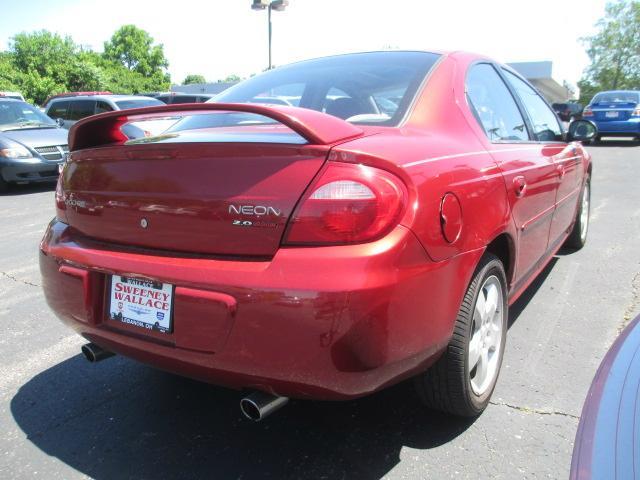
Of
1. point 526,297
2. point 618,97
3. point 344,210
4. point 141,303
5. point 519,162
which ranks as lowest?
point 526,297

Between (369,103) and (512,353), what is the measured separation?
5.22 feet

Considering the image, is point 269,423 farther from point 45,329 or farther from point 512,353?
point 45,329

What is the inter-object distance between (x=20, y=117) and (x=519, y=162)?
10217 millimetres

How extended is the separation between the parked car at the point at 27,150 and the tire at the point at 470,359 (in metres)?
8.66

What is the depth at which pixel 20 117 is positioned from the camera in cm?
1019

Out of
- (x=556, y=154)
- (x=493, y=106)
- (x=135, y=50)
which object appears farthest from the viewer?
(x=135, y=50)

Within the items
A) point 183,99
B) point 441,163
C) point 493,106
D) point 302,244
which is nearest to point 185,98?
point 183,99

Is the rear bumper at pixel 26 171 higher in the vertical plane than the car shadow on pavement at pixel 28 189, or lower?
higher

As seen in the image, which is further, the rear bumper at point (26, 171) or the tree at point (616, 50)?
the tree at point (616, 50)

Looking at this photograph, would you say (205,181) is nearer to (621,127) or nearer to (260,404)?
(260,404)

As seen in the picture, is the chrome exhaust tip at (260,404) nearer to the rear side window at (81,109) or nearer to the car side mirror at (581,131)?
the car side mirror at (581,131)

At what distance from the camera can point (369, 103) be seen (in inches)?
95.0

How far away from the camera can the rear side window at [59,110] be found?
13.1 metres

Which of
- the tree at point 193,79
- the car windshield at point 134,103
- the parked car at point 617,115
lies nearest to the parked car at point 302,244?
the car windshield at point 134,103
